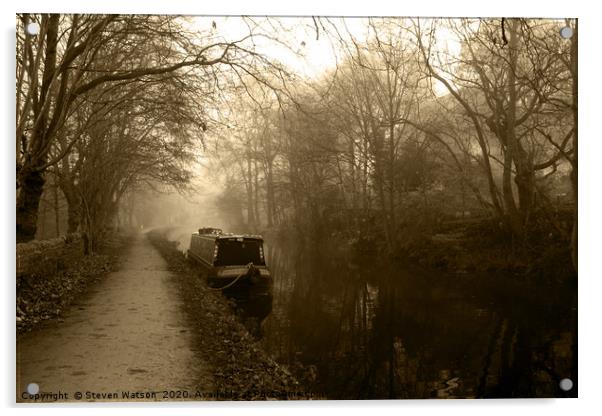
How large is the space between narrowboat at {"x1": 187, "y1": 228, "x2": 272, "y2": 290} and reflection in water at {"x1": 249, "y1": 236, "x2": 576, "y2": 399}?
0.72m

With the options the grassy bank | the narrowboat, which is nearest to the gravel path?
the grassy bank

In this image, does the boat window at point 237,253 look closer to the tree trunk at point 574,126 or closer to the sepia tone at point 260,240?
the sepia tone at point 260,240

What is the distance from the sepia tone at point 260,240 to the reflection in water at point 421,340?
4 centimetres

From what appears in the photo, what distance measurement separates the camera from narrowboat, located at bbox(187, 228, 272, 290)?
10445 millimetres

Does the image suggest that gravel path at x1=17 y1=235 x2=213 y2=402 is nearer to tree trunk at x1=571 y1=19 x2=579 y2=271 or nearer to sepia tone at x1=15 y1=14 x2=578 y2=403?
sepia tone at x1=15 y1=14 x2=578 y2=403

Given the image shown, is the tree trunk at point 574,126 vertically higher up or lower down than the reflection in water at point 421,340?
higher up

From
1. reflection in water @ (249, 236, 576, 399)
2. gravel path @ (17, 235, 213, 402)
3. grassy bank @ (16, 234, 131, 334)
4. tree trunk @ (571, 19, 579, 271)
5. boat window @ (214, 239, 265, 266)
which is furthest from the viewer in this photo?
boat window @ (214, 239, 265, 266)

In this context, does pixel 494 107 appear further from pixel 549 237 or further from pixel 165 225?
pixel 165 225

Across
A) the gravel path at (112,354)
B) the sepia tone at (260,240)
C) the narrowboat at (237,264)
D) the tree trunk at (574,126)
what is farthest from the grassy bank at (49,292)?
the tree trunk at (574,126)

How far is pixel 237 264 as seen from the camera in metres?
11.0

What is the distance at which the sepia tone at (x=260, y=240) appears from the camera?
4902 mm

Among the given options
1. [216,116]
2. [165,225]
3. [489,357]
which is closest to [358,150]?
[216,116]

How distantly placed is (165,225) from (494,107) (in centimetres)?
2524

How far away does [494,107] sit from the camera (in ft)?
25.3
